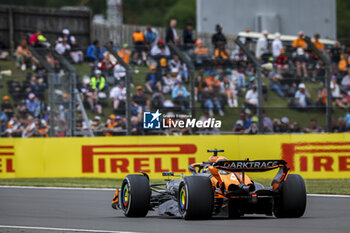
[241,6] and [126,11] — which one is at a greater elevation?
[126,11]

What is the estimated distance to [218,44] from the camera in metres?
21.7

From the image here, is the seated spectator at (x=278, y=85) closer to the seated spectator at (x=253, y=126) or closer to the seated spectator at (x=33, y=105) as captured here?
the seated spectator at (x=253, y=126)

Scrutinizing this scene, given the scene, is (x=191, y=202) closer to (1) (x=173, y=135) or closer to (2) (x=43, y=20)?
(1) (x=173, y=135)

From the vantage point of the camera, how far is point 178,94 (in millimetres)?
18766

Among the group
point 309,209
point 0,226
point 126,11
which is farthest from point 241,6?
point 126,11

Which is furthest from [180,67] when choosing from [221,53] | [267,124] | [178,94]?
[267,124]

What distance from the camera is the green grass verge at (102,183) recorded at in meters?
15.3

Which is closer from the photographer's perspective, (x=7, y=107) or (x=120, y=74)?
(x=120, y=74)

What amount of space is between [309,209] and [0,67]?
11.0m

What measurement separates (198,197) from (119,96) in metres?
9.51

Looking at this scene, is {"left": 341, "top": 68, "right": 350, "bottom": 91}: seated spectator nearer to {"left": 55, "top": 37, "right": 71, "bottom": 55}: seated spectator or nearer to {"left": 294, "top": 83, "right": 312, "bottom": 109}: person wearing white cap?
{"left": 294, "top": 83, "right": 312, "bottom": 109}: person wearing white cap

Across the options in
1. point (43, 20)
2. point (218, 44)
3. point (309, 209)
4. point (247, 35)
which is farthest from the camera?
point (43, 20)

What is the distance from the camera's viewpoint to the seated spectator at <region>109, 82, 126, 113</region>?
18812 millimetres

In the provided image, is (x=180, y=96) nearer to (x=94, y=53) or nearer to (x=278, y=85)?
(x=278, y=85)
